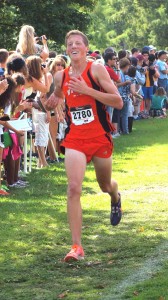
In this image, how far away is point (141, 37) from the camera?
8238cm

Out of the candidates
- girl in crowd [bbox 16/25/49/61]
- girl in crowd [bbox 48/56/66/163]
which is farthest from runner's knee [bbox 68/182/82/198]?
girl in crowd [bbox 48/56/66/163]

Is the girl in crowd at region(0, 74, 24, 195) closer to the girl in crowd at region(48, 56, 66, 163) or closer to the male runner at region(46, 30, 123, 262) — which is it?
the girl in crowd at region(48, 56, 66, 163)

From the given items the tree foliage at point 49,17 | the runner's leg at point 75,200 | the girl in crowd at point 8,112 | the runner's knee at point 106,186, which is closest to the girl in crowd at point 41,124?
the girl in crowd at point 8,112

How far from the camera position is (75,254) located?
8.84m

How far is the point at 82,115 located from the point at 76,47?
0.67 m

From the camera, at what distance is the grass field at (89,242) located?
25.7 ft

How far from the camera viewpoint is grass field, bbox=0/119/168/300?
7836 mm

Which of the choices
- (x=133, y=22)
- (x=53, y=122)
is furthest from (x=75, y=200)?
(x=133, y=22)

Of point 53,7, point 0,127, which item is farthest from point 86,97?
point 53,7

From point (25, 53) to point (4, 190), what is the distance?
379cm

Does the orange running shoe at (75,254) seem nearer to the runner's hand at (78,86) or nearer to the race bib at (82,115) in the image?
the race bib at (82,115)

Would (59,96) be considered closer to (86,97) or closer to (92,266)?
(86,97)

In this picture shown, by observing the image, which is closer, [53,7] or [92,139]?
[92,139]

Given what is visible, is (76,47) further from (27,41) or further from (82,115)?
(27,41)
